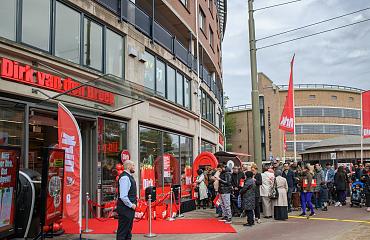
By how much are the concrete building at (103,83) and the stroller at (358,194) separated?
22.8 feet

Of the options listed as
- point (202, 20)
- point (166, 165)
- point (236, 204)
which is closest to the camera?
point (236, 204)

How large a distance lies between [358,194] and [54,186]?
1327 cm

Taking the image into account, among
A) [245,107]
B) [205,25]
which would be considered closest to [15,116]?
[205,25]

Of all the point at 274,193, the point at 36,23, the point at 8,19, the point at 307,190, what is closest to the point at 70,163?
the point at 8,19

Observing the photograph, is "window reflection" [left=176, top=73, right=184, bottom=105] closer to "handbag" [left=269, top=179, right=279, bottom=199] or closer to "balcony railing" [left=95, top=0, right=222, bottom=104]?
"balcony railing" [left=95, top=0, right=222, bottom=104]

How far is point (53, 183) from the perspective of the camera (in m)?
8.57

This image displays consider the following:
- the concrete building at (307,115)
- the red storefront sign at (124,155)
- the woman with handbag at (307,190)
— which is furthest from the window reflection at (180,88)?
the concrete building at (307,115)

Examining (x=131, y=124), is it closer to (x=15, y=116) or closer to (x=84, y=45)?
(x=84, y=45)

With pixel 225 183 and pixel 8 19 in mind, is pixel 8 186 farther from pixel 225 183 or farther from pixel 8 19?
pixel 225 183

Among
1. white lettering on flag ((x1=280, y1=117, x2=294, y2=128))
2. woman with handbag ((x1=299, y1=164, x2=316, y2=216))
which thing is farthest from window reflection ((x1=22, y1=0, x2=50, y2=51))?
white lettering on flag ((x1=280, y1=117, x2=294, y2=128))

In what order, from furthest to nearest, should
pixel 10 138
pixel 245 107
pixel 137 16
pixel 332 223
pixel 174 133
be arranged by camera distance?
pixel 245 107
pixel 174 133
pixel 137 16
pixel 332 223
pixel 10 138

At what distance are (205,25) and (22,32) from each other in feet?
64.5

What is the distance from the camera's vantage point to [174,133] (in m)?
20.3

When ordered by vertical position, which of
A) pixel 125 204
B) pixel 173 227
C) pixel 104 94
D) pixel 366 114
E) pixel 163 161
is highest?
pixel 366 114
